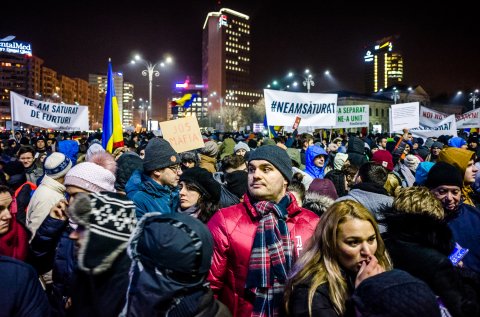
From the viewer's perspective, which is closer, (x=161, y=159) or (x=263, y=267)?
(x=263, y=267)

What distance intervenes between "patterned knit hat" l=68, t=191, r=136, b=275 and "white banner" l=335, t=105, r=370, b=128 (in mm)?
14238

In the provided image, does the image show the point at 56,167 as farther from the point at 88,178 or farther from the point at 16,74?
the point at 16,74

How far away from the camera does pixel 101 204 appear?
2051 millimetres

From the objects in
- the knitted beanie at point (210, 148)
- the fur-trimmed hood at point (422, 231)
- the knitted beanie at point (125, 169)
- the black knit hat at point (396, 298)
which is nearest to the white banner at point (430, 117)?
the knitted beanie at point (210, 148)

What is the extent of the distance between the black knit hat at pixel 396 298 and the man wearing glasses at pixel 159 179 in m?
2.82

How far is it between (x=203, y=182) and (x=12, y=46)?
599 ft

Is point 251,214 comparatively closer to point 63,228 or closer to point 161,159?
point 63,228

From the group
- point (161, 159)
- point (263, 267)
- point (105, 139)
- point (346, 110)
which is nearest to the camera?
point (263, 267)

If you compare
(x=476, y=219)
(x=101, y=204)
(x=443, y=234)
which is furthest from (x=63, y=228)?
(x=476, y=219)

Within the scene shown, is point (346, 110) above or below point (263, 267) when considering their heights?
above

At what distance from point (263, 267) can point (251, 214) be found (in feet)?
1.32

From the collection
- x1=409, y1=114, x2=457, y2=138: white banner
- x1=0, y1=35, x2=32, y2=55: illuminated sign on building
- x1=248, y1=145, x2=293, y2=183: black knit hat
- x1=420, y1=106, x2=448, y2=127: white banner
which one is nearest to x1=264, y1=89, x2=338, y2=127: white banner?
x1=409, y1=114, x2=457, y2=138: white banner

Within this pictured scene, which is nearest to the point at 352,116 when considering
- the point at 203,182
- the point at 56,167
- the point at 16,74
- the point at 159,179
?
the point at 159,179

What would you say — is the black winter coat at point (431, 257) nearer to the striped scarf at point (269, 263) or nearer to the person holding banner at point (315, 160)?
the striped scarf at point (269, 263)
